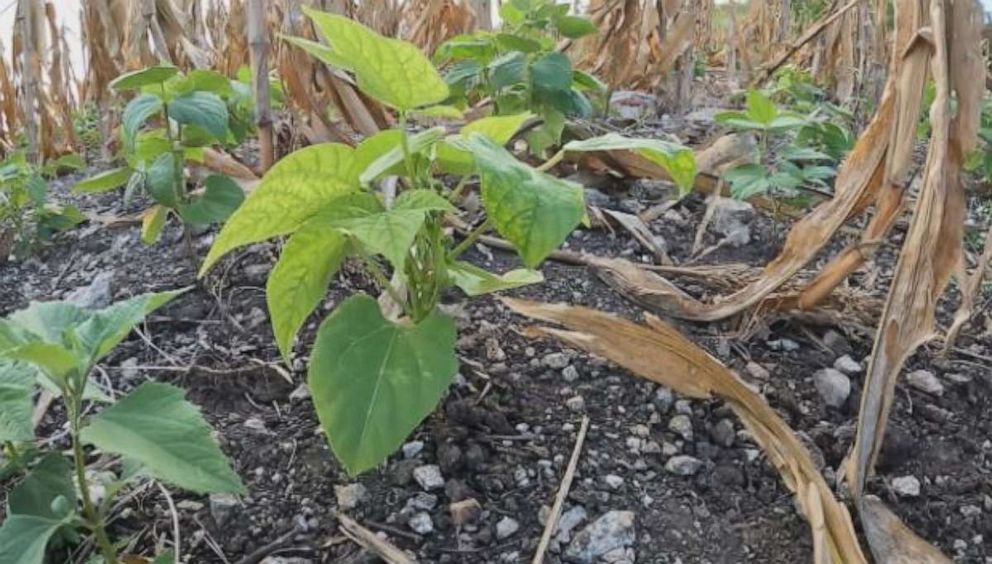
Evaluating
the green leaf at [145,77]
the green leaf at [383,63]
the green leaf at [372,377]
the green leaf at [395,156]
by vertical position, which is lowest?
the green leaf at [372,377]

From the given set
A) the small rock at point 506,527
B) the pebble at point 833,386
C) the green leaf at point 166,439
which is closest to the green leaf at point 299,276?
the green leaf at point 166,439

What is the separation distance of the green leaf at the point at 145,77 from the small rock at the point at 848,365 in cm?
76

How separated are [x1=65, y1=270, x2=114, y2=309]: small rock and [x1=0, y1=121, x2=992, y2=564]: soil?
11cm

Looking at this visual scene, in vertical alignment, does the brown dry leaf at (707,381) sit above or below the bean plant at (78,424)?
below

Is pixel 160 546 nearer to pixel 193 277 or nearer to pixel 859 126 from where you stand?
pixel 193 277

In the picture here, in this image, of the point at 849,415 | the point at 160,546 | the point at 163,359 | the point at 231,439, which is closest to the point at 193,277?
the point at 163,359

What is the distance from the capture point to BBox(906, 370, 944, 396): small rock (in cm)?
95

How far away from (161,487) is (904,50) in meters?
0.79

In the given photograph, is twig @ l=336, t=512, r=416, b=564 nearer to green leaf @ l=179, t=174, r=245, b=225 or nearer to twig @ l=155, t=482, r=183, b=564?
twig @ l=155, t=482, r=183, b=564

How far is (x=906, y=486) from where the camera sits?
2.72 feet

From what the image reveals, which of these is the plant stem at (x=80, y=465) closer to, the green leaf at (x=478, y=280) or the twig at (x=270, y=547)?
the twig at (x=270, y=547)

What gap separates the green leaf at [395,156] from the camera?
0.66 metres

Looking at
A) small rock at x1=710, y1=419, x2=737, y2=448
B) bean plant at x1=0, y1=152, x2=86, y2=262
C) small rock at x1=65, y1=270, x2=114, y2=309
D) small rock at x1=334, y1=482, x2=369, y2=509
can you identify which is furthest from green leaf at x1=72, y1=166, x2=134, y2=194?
small rock at x1=710, y1=419, x2=737, y2=448

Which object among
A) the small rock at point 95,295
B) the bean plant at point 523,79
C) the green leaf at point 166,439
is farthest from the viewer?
the bean plant at point 523,79
